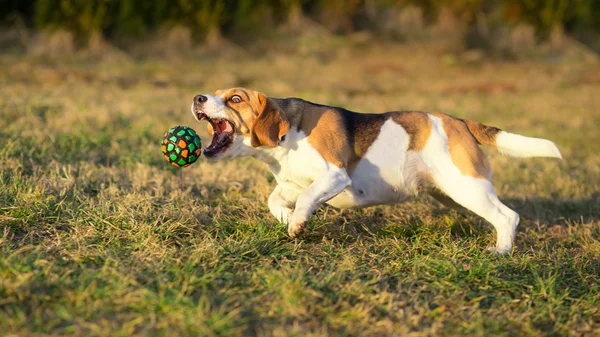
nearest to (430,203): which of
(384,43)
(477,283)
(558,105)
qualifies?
(477,283)

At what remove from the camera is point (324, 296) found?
3.62m

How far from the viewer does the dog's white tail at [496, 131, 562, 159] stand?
5152mm

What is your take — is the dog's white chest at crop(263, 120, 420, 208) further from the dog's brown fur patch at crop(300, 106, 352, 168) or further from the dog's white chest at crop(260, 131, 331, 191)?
the dog's brown fur patch at crop(300, 106, 352, 168)

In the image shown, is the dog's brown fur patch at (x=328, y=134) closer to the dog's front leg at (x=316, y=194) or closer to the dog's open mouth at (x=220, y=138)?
the dog's front leg at (x=316, y=194)

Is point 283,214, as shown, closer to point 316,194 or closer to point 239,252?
point 316,194

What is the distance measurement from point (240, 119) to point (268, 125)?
0.24 meters

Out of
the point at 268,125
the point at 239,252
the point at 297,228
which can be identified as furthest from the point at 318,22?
the point at 239,252

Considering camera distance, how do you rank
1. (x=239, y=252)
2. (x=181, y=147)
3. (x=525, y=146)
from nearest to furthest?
1. (x=239, y=252)
2. (x=181, y=147)
3. (x=525, y=146)

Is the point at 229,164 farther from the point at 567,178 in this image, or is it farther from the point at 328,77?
the point at 328,77

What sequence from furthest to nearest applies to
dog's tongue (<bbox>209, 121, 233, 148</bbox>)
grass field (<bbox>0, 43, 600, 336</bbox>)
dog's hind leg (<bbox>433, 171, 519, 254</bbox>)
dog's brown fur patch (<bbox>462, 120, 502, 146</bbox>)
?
dog's brown fur patch (<bbox>462, 120, 502, 146</bbox>)
dog's hind leg (<bbox>433, 171, 519, 254</bbox>)
dog's tongue (<bbox>209, 121, 233, 148</bbox>)
grass field (<bbox>0, 43, 600, 336</bbox>)

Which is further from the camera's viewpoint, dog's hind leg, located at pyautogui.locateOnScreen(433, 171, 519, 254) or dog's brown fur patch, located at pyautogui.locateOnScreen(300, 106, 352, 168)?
dog's hind leg, located at pyautogui.locateOnScreen(433, 171, 519, 254)

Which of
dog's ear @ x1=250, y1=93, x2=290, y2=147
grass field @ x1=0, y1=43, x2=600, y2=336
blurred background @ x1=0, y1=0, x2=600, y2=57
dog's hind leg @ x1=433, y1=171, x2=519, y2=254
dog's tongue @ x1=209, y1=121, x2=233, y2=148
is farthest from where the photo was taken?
blurred background @ x1=0, y1=0, x2=600, y2=57

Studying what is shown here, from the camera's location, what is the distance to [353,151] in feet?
16.3

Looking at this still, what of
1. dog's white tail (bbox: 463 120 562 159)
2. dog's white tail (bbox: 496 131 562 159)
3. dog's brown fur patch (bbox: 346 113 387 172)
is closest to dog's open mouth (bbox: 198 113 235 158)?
dog's brown fur patch (bbox: 346 113 387 172)
